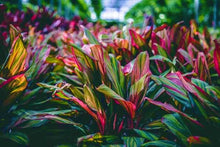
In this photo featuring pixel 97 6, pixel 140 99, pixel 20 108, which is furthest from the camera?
pixel 97 6

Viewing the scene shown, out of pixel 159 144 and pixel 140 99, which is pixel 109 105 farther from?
pixel 159 144

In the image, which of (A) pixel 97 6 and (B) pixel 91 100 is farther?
(A) pixel 97 6

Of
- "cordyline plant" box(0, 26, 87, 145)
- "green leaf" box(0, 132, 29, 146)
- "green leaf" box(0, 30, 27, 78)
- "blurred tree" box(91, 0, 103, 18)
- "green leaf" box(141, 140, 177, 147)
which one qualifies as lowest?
"green leaf" box(141, 140, 177, 147)

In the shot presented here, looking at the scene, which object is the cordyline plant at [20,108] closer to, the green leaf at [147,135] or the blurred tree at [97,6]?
the green leaf at [147,135]

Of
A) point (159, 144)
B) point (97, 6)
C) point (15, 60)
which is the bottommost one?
point (159, 144)

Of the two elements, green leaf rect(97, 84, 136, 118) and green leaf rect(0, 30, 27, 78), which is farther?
green leaf rect(0, 30, 27, 78)

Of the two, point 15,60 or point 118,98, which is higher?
point 15,60

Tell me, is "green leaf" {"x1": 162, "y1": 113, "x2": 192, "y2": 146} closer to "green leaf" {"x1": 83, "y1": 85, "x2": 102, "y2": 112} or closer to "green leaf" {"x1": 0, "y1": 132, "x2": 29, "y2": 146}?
"green leaf" {"x1": 83, "y1": 85, "x2": 102, "y2": 112}

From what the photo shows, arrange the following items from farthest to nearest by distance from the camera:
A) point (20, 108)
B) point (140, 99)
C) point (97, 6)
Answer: point (97, 6) < point (20, 108) < point (140, 99)

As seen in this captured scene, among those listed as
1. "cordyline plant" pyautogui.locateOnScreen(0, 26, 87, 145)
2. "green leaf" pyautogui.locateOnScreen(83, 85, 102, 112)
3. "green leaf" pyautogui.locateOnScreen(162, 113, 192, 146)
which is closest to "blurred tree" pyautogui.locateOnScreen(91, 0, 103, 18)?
"cordyline plant" pyautogui.locateOnScreen(0, 26, 87, 145)

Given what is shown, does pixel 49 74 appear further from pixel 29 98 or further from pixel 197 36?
pixel 197 36

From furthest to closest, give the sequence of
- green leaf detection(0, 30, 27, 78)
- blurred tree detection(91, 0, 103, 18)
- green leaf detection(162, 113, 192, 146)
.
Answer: blurred tree detection(91, 0, 103, 18) < green leaf detection(0, 30, 27, 78) < green leaf detection(162, 113, 192, 146)

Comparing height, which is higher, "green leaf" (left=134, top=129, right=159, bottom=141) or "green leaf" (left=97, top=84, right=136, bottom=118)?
"green leaf" (left=97, top=84, right=136, bottom=118)

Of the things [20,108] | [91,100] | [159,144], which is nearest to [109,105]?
[91,100]
